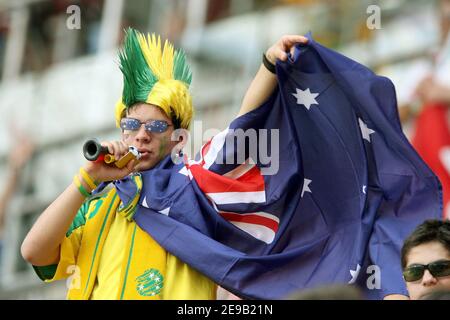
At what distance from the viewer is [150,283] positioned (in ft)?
15.2

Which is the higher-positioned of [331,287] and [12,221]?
[12,221]

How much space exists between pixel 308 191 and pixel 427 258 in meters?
0.63

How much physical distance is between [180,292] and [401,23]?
18.8ft

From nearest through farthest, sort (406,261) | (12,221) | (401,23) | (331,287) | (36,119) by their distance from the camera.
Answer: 1. (331,287)
2. (406,261)
3. (401,23)
4. (12,221)
5. (36,119)

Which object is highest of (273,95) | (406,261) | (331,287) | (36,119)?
(36,119)

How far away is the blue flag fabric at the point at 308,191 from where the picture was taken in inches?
188

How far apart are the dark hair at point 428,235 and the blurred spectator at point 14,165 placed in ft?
21.3

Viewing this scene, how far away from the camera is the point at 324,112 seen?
4.98m

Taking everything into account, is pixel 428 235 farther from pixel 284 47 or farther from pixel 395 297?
pixel 284 47

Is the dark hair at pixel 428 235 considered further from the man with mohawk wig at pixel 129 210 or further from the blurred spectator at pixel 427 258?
the man with mohawk wig at pixel 129 210

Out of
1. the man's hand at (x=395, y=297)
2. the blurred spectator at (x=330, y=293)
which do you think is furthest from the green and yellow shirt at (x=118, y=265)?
the blurred spectator at (x=330, y=293)

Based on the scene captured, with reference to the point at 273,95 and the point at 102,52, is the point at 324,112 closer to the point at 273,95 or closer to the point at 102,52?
the point at 273,95

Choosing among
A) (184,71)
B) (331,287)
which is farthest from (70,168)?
(331,287)

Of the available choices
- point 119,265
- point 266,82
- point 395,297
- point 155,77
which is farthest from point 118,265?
point 395,297
